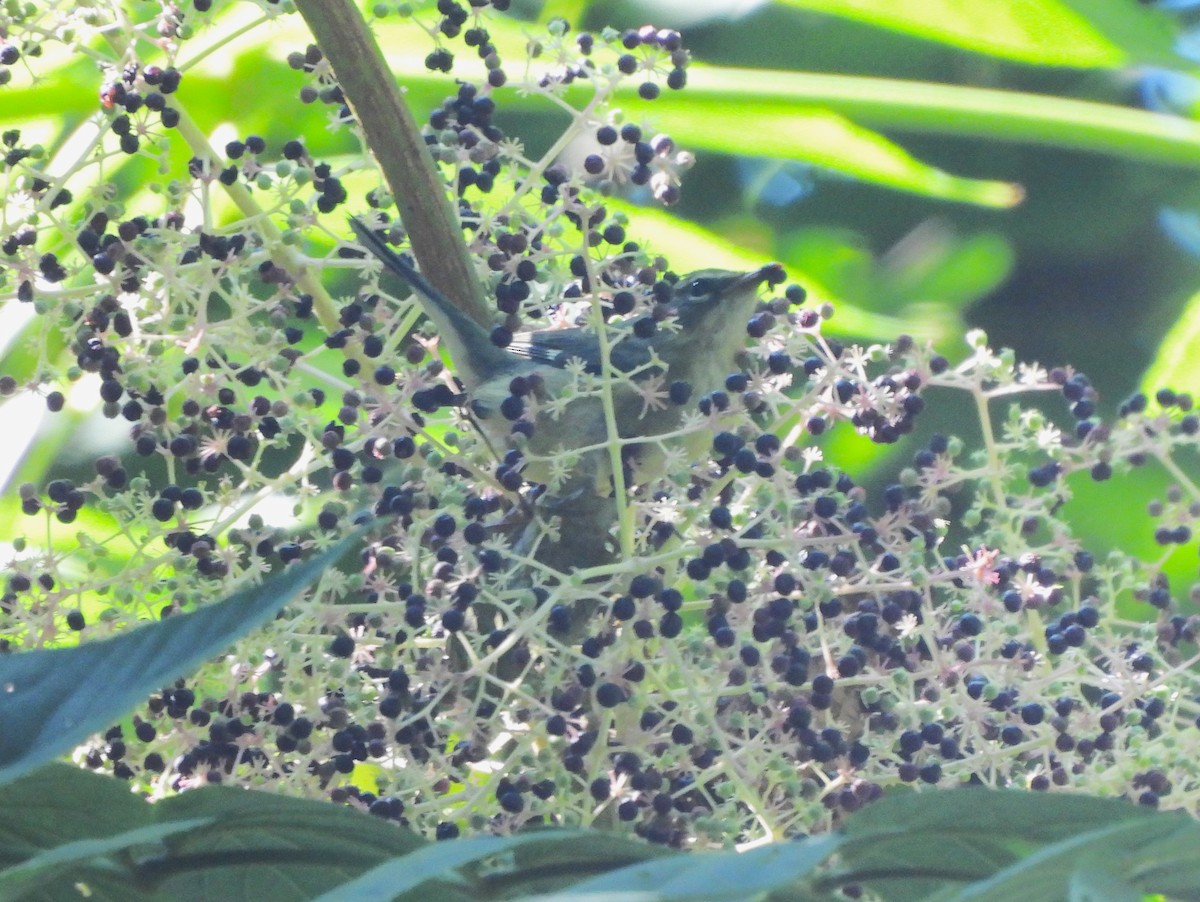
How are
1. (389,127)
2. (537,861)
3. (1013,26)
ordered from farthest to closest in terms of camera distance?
(1013,26) → (389,127) → (537,861)

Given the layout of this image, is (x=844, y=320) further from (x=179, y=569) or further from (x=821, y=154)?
(x=179, y=569)

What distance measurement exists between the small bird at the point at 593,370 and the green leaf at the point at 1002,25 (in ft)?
1.83

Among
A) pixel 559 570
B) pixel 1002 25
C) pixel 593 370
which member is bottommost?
pixel 559 570

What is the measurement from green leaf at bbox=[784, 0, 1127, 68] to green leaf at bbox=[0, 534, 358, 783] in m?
0.92

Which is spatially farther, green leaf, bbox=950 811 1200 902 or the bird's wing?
the bird's wing

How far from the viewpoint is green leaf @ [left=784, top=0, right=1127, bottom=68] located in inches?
46.7

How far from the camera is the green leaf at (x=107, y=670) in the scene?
37cm

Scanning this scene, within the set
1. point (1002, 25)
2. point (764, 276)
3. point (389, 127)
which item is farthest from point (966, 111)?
point (389, 127)

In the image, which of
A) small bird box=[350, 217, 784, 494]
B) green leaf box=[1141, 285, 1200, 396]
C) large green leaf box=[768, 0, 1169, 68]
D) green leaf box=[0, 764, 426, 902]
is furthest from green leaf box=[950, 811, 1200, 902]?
large green leaf box=[768, 0, 1169, 68]

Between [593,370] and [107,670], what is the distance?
36 centimetres

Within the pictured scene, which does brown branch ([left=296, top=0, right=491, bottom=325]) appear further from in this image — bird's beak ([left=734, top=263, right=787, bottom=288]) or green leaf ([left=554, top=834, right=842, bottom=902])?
green leaf ([left=554, top=834, right=842, bottom=902])

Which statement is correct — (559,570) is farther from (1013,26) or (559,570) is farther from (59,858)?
(1013,26)

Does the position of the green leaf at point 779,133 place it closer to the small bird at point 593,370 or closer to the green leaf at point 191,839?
the small bird at point 593,370

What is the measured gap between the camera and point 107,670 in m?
0.41
